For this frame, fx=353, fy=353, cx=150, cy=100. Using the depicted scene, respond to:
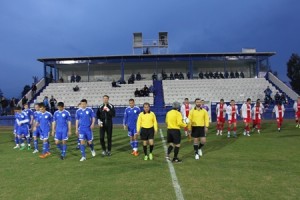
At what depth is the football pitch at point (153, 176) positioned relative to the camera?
25.3 feet

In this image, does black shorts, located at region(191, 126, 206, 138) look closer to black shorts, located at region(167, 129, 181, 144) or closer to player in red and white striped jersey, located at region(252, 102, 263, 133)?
black shorts, located at region(167, 129, 181, 144)

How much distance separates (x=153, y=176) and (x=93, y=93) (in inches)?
1234

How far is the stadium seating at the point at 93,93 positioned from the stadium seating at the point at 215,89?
9.62 feet

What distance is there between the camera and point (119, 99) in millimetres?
38125

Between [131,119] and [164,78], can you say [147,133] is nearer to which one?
[131,119]

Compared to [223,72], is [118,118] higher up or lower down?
lower down

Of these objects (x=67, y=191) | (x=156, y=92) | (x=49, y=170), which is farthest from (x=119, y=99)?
(x=67, y=191)

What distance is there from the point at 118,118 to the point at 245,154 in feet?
65.3

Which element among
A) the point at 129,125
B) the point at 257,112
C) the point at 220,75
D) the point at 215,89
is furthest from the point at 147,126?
the point at 220,75

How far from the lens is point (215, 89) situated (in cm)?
3994

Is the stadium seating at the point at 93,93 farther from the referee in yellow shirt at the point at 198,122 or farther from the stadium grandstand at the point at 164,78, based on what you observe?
the referee in yellow shirt at the point at 198,122

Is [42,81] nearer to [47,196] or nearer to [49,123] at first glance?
[49,123]

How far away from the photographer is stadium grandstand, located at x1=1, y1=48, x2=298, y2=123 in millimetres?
38469

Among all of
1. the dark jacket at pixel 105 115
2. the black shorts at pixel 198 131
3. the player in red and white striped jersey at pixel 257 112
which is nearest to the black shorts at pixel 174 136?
the black shorts at pixel 198 131
